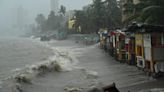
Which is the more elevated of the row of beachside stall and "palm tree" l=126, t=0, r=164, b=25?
"palm tree" l=126, t=0, r=164, b=25

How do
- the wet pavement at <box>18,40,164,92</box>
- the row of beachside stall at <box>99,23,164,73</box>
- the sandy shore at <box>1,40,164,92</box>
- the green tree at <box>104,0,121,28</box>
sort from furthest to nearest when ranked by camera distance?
the green tree at <box>104,0,121,28</box> → the row of beachside stall at <box>99,23,164,73</box> → the wet pavement at <box>18,40,164,92</box> → the sandy shore at <box>1,40,164,92</box>

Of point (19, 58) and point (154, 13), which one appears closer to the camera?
point (154, 13)

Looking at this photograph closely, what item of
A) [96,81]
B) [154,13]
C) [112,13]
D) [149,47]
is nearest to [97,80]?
[96,81]

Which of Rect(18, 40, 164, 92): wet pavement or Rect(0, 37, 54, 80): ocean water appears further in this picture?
Rect(0, 37, 54, 80): ocean water

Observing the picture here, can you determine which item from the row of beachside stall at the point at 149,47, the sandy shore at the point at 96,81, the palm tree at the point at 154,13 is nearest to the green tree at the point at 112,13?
the row of beachside stall at the point at 149,47

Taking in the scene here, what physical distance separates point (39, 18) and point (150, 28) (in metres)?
157

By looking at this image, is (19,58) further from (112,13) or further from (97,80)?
(112,13)

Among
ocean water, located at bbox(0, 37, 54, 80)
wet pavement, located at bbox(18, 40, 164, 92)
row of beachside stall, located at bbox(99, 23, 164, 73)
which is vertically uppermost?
row of beachside stall, located at bbox(99, 23, 164, 73)

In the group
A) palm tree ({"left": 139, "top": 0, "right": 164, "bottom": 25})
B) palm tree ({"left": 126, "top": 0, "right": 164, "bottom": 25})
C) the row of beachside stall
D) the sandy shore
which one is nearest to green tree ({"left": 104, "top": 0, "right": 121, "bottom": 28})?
the row of beachside stall

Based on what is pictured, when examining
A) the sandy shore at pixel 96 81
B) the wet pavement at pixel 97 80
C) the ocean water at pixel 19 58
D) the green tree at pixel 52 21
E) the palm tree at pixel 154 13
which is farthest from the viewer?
the green tree at pixel 52 21

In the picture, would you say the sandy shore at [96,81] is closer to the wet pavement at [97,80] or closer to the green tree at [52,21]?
the wet pavement at [97,80]

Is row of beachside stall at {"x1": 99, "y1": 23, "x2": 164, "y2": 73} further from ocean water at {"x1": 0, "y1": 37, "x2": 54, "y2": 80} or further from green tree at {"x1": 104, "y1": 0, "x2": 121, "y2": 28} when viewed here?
green tree at {"x1": 104, "y1": 0, "x2": 121, "y2": 28}

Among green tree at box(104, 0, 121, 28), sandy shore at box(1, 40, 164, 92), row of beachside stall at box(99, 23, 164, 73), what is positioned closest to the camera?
sandy shore at box(1, 40, 164, 92)

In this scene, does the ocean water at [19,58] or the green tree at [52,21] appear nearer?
the ocean water at [19,58]
